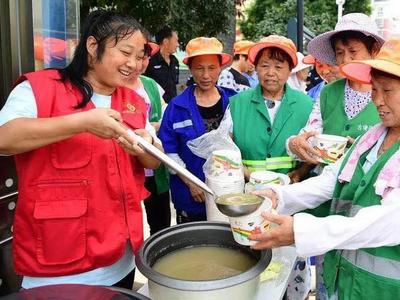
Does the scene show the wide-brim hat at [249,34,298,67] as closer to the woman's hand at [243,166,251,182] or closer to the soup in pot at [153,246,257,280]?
the woman's hand at [243,166,251,182]

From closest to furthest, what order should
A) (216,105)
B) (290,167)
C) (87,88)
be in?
(87,88) → (290,167) → (216,105)

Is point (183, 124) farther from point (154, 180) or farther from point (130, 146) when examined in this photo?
point (130, 146)

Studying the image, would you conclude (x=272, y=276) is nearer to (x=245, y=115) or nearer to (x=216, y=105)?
(x=245, y=115)

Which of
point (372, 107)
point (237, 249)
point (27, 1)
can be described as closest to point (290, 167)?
point (372, 107)

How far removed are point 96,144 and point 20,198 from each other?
1.08 ft

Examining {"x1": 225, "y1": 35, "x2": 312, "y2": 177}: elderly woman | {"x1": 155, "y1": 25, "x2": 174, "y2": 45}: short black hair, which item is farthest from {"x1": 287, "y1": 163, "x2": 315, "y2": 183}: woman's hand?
{"x1": 155, "y1": 25, "x2": 174, "y2": 45}: short black hair

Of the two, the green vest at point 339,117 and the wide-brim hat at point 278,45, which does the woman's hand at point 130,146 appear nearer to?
the green vest at point 339,117

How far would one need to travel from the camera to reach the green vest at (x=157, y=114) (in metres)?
3.07

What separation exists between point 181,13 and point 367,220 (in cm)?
503

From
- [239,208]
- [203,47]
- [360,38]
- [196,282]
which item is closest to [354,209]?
[239,208]

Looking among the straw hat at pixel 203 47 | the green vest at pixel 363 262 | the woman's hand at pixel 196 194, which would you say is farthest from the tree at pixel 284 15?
the green vest at pixel 363 262

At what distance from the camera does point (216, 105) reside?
9.30ft

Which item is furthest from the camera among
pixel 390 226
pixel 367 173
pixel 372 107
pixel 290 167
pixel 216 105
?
pixel 216 105

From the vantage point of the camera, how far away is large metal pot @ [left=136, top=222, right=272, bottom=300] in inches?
46.3
